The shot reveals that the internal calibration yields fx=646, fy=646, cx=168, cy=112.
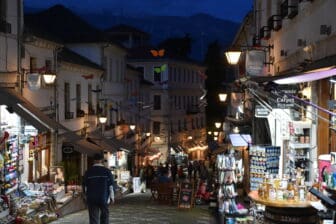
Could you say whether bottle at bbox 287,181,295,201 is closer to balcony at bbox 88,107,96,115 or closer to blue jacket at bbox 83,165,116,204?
blue jacket at bbox 83,165,116,204

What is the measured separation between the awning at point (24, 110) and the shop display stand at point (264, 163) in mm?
6878

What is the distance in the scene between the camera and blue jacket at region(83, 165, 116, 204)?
41.0 feet

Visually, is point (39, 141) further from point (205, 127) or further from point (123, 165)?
point (205, 127)

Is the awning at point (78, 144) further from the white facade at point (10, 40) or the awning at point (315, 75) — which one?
the awning at point (315, 75)

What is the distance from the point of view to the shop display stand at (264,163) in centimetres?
1435

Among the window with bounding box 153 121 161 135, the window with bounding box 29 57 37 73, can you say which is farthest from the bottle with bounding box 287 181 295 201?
the window with bounding box 153 121 161 135

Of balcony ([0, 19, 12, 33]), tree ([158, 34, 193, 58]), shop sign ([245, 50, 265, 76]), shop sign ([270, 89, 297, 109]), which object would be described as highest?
tree ([158, 34, 193, 58])

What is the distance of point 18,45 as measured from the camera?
21.4 metres

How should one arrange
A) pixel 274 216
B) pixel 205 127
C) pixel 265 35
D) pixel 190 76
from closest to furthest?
pixel 274 216
pixel 265 35
pixel 190 76
pixel 205 127

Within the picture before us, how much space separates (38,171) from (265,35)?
9771mm

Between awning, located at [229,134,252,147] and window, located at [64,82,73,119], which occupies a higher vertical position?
window, located at [64,82,73,119]

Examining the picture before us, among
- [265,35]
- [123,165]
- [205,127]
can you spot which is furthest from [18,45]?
[205,127]

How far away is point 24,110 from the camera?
19.6 m

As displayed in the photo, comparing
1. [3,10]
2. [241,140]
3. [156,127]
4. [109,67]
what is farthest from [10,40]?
[156,127]
